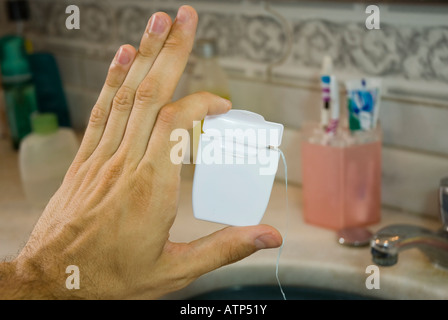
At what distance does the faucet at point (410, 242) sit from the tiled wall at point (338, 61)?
12 centimetres

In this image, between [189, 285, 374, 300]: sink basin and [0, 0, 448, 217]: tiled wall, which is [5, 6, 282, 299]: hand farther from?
[0, 0, 448, 217]: tiled wall

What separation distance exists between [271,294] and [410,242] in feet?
0.60

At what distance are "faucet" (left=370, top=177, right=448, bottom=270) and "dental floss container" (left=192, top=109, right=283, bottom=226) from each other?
0.61ft

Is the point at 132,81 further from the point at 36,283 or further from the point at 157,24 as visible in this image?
the point at 36,283

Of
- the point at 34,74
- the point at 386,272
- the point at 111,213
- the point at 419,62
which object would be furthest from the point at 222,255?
the point at 34,74

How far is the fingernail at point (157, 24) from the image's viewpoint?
0.58m

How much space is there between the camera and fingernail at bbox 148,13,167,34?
58cm

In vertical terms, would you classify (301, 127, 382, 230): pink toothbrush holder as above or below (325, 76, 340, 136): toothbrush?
below

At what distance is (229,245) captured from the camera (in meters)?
0.60

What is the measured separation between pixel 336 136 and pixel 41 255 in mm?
407

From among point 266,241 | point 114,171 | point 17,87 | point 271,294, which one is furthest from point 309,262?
point 17,87

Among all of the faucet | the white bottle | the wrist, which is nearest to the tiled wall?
the faucet

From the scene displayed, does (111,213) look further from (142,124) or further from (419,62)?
(419,62)

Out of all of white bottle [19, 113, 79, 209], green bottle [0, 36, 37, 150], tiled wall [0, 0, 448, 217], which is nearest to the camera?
tiled wall [0, 0, 448, 217]
